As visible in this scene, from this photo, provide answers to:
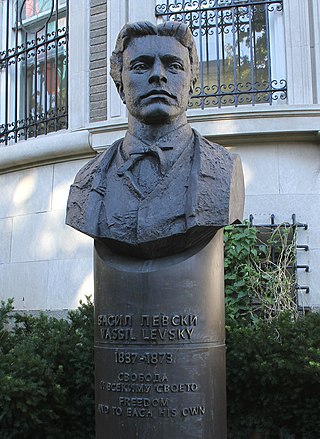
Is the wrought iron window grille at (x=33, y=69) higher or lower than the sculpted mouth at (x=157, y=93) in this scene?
higher

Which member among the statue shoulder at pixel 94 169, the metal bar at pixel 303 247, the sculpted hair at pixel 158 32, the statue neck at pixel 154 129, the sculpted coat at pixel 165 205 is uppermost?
the sculpted hair at pixel 158 32

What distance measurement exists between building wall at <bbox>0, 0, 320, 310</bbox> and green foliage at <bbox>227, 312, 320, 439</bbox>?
1.77 meters

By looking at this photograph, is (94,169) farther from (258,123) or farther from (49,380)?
(258,123)

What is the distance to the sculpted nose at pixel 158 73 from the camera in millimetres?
3447

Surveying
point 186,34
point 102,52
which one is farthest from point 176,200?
point 102,52

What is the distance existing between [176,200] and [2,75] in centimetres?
698

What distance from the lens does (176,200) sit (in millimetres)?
3373

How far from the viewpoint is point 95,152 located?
24.9 ft

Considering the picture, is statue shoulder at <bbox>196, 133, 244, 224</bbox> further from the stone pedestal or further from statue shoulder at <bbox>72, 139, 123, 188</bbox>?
statue shoulder at <bbox>72, 139, 123, 188</bbox>

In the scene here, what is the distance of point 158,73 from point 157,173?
0.55m

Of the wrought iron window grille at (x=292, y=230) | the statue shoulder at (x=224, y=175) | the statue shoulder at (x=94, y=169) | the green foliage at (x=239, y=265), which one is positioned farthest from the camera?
the wrought iron window grille at (x=292, y=230)

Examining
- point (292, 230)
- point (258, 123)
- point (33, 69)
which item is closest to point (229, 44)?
point (258, 123)

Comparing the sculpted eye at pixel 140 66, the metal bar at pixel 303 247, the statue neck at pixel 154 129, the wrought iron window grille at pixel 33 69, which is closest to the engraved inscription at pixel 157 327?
the statue neck at pixel 154 129

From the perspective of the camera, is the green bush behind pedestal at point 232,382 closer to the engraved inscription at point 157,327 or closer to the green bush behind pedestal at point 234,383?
the green bush behind pedestal at point 234,383
